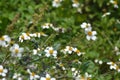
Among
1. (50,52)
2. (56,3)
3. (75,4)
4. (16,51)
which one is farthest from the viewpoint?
(75,4)

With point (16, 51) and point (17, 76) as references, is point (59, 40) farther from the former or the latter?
point (16, 51)

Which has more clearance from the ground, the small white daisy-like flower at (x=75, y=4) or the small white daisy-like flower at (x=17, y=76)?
the small white daisy-like flower at (x=75, y=4)

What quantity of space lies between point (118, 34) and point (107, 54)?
1.52 ft

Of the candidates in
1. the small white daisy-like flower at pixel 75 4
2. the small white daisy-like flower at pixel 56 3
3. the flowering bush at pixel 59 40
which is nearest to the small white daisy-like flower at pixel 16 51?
the flowering bush at pixel 59 40

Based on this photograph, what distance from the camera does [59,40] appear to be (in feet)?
11.7

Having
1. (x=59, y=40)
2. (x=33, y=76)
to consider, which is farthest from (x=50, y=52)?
(x=59, y=40)

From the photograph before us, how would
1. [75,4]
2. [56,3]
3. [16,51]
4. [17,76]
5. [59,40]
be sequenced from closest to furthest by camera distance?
[16,51]
[17,76]
[59,40]
[56,3]
[75,4]

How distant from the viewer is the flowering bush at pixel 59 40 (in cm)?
243

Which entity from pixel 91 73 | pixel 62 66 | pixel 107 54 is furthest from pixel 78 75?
pixel 107 54

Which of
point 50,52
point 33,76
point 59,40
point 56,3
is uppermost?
point 56,3

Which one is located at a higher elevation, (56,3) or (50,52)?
(56,3)

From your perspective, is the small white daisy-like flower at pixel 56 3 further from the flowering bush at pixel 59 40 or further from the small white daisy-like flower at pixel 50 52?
the small white daisy-like flower at pixel 50 52

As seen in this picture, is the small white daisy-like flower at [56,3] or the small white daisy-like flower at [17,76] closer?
the small white daisy-like flower at [17,76]

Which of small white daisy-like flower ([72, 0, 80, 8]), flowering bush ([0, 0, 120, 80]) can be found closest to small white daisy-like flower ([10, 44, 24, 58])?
flowering bush ([0, 0, 120, 80])
